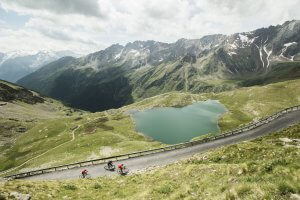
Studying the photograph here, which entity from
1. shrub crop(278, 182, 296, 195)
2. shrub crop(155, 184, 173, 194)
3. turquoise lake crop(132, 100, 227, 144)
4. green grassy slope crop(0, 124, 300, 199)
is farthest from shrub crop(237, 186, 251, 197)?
turquoise lake crop(132, 100, 227, 144)

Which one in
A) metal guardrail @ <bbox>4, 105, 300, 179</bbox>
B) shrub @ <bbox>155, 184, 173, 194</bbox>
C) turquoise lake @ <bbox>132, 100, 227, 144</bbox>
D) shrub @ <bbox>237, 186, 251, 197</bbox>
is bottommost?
turquoise lake @ <bbox>132, 100, 227, 144</bbox>

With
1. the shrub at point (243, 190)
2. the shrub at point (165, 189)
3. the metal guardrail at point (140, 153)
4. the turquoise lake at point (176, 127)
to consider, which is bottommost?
the turquoise lake at point (176, 127)

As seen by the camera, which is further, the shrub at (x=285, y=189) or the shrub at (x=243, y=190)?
the shrub at (x=243, y=190)

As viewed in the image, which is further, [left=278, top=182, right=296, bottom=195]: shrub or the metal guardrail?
the metal guardrail

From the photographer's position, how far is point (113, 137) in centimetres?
11712

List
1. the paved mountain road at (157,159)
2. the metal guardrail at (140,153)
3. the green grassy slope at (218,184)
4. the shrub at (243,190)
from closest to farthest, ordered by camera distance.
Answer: the shrub at (243,190), the green grassy slope at (218,184), the paved mountain road at (157,159), the metal guardrail at (140,153)

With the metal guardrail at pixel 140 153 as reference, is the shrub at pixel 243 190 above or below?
above

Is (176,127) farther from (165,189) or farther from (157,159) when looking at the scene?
(165,189)

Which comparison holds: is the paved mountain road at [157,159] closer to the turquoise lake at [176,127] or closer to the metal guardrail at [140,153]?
the metal guardrail at [140,153]

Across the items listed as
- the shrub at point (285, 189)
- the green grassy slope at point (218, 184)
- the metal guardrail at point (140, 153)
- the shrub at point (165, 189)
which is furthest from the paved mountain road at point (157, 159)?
the shrub at point (285, 189)

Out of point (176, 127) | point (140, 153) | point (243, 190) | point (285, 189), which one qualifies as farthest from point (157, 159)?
point (176, 127)

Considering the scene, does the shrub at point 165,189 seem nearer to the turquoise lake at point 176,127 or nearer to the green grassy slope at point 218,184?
the green grassy slope at point 218,184

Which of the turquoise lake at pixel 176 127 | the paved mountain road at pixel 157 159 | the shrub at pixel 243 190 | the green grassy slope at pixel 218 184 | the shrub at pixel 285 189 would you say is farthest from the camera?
the turquoise lake at pixel 176 127

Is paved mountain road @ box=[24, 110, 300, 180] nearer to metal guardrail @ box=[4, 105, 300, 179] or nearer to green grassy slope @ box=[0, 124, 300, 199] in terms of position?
metal guardrail @ box=[4, 105, 300, 179]
